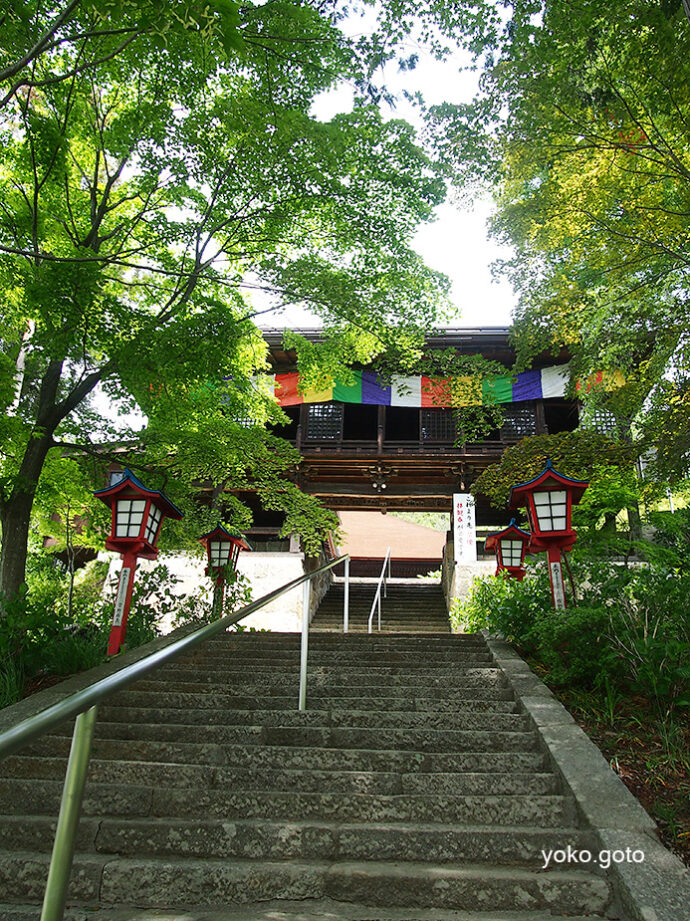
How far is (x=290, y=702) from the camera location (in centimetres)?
420

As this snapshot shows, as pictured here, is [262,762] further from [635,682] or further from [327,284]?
[327,284]

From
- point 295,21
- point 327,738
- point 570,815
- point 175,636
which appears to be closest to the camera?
point 570,815

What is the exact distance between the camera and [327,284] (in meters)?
7.25

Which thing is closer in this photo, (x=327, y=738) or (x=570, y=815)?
(x=570, y=815)

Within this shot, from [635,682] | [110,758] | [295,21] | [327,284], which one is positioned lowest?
[110,758]

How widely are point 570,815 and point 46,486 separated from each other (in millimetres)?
6937

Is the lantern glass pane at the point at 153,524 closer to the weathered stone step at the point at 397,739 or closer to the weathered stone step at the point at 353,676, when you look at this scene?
the weathered stone step at the point at 353,676

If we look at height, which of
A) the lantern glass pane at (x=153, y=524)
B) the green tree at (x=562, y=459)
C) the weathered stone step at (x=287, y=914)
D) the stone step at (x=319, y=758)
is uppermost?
the green tree at (x=562, y=459)

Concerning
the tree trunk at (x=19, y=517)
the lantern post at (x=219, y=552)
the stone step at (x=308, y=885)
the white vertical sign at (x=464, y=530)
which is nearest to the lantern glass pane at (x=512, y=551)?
the white vertical sign at (x=464, y=530)

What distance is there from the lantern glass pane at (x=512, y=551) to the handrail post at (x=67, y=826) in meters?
9.11

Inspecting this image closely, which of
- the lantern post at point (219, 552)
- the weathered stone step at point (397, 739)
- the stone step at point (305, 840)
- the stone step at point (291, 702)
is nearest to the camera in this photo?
the stone step at point (305, 840)

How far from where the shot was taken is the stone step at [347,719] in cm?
382

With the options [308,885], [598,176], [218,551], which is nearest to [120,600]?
[218,551]

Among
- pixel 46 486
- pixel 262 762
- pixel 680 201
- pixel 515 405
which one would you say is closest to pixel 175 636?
pixel 46 486
